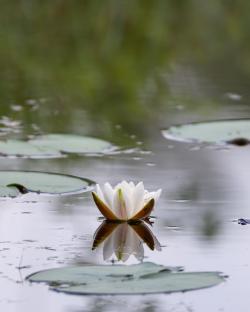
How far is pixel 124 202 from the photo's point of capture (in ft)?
10.5

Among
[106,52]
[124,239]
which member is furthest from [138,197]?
[106,52]

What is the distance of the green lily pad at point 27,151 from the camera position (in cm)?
410

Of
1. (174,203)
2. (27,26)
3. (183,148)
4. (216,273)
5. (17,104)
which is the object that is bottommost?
(216,273)

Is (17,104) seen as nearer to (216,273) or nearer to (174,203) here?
(174,203)

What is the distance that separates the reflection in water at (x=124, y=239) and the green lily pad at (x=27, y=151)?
97 centimetres

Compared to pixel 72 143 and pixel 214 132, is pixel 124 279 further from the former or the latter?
pixel 214 132

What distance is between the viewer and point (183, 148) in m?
4.32

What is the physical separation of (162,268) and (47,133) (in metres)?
2.03

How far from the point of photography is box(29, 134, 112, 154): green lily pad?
4180mm

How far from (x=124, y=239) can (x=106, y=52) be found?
3.85 metres

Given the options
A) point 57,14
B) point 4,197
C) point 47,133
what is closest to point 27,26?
point 57,14

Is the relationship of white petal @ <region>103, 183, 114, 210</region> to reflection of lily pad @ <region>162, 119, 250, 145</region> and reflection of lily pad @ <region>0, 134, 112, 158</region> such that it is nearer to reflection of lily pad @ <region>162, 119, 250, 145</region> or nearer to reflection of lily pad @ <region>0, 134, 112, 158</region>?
reflection of lily pad @ <region>0, 134, 112, 158</region>

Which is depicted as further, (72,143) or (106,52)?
(106,52)

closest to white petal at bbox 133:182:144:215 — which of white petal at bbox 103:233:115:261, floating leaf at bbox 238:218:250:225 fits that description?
white petal at bbox 103:233:115:261
